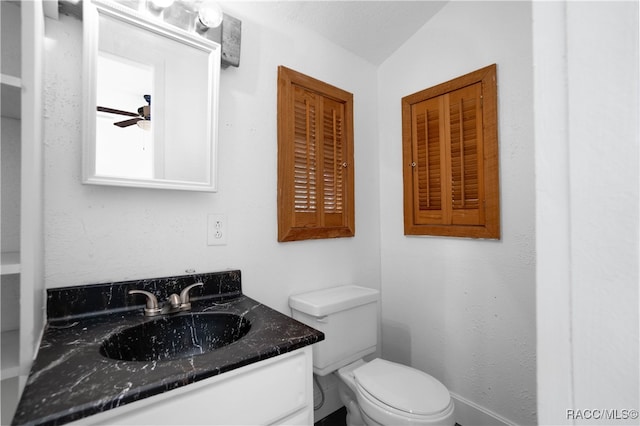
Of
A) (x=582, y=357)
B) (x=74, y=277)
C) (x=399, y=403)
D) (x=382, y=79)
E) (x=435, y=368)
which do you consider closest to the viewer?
(x=582, y=357)

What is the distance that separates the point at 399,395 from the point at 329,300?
0.50 m

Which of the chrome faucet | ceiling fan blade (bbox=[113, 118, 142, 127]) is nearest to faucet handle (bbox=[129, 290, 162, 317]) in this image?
the chrome faucet

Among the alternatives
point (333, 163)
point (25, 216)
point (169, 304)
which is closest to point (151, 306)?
point (169, 304)

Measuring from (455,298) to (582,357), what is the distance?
1.54m

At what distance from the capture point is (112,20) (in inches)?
40.9

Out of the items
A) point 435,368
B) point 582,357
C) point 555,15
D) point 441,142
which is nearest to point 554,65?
point 555,15

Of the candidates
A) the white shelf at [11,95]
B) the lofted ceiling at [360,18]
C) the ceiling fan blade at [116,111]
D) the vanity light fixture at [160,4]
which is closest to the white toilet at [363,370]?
the ceiling fan blade at [116,111]

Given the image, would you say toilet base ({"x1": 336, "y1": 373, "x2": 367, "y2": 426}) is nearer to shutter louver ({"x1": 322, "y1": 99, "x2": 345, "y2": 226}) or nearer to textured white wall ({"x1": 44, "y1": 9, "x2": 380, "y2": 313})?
textured white wall ({"x1": 44, "y1": 9, "x2": 380, "y2": 313})

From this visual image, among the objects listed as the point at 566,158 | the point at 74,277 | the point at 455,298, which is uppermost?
the point at 566,158

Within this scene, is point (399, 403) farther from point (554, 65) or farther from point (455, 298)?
point (554, 65)

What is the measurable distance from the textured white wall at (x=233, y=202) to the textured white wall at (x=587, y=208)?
4.00ft

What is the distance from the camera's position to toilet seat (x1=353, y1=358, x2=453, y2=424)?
1.12 m

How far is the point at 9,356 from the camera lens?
0.70 meters

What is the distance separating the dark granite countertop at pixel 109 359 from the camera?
1.88 ft
